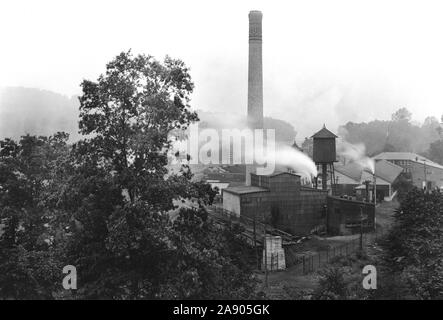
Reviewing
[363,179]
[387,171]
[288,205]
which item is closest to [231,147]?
[363,179]

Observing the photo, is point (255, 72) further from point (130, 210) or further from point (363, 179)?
point (130, 210)

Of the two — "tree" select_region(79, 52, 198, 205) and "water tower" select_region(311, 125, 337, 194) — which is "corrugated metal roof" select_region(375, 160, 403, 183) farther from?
"tree" select_region(79, 52, 198, 205)

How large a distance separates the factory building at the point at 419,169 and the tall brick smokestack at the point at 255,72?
2587cm

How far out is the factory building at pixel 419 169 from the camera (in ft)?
212

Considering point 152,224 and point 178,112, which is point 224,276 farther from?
point 178,112

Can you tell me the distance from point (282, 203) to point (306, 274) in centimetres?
1294

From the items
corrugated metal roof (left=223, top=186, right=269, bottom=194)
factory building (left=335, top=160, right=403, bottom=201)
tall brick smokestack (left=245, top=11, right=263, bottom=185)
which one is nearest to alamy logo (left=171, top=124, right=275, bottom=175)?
tall brick smokestack (left=245, top=11, right=263, bottom=185)

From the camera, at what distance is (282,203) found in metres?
42.0

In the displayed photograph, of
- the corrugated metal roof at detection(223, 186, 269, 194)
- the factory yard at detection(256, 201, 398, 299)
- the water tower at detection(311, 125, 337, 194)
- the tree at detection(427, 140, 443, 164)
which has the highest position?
the tree at detection(427, 140, 443, 164)

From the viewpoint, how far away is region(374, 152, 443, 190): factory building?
64512 mm

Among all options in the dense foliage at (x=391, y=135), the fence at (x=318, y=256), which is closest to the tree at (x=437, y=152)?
the dense foliage at (x=391, y=135)

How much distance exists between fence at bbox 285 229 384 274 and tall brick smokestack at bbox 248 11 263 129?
19.0 metres
